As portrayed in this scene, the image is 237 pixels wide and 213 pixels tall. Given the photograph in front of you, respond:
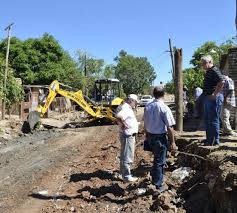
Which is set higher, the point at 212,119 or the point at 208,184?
the point at 212,119

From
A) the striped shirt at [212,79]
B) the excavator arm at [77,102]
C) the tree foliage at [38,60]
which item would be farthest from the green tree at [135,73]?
the striped shirt at [212,79]

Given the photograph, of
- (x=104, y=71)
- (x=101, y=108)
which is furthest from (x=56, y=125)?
(x=104, y=71)

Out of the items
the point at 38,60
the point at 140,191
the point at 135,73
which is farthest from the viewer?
the point at 135,73

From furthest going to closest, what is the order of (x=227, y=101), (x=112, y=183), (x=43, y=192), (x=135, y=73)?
1. (x=135, y=73)
2. (x=227, y=101)
3. (x=112, y=183)
4. (x=43, y=192)

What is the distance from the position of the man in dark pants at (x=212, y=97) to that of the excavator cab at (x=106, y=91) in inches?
714

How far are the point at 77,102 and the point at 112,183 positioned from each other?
1483 cm

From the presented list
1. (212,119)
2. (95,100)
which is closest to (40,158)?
(212,119)

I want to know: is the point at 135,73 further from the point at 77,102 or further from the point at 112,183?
the point at 112,183

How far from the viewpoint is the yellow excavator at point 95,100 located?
74.5ft

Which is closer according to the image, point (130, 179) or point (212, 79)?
point (212, 79)

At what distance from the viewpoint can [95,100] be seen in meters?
27.7

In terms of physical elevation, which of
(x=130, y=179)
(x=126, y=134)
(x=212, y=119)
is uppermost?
(x=212, y=119)

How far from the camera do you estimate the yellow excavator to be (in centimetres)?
2271

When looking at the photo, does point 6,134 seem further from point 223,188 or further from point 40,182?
point 223,188
